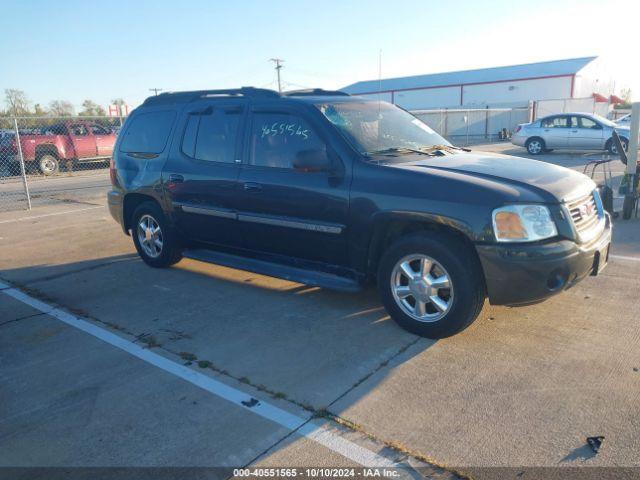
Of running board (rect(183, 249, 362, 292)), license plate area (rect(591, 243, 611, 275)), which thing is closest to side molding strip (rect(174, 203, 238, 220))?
running board (rect(183, 249, 362, 292))

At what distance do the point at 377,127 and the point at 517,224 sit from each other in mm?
1780

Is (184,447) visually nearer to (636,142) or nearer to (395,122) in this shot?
(395,122)

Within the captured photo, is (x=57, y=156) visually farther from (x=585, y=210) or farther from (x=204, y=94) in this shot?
(x=585, y=210)

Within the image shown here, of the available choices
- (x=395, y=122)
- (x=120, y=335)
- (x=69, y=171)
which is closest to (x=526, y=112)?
(x=69, y=171)

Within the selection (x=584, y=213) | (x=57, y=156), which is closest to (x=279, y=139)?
(x=584, y=213)

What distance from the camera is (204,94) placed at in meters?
5.85

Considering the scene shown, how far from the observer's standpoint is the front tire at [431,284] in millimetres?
3871

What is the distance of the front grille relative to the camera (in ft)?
12.8

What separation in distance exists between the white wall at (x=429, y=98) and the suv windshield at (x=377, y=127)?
46.1 m

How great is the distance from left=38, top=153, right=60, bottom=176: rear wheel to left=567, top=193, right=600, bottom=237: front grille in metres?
19.4

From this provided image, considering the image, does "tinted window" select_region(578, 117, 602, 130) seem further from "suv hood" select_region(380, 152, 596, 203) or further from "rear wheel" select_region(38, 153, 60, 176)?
A: "rear wheel" select_region(38, 153, 60, 176)

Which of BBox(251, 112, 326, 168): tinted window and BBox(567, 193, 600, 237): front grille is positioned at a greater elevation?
BBox(251, 112, 326, 168): tinted window

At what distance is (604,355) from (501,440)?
1405 mm

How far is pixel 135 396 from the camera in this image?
Result: 3484 millimetres
